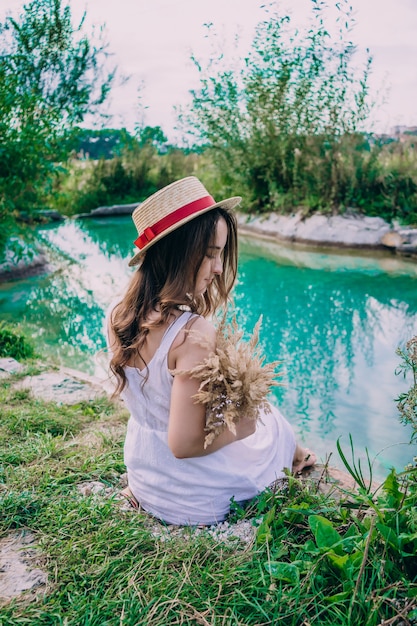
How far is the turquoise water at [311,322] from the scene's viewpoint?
3643 mm

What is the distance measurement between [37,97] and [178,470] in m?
4.94

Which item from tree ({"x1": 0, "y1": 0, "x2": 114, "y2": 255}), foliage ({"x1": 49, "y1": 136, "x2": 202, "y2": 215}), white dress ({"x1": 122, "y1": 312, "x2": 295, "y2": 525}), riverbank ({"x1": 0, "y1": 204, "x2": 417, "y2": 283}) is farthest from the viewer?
foliage ({"x1": 49, "y1": 136, "x2": 202, "y2": 215})

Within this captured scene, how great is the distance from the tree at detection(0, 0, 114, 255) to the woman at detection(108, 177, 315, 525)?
4.24 metres

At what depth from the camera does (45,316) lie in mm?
5984

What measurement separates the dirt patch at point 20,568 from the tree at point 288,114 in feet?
26.9

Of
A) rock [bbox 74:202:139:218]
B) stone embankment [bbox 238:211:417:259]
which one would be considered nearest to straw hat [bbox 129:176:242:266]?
stone embankment [bbox 238:211:417:259]

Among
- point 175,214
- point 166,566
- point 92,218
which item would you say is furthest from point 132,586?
point 92,218

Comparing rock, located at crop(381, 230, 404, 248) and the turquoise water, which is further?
rock, located at crop(381, 230, 404, 248)

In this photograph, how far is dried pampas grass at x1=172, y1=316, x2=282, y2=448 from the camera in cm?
156

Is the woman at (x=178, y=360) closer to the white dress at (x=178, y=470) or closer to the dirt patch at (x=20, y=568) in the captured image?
the white dress at (x=178, y=470)

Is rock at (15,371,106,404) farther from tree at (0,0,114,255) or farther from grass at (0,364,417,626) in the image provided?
tree at (0,0,114,255)

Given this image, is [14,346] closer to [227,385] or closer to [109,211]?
[227,385]

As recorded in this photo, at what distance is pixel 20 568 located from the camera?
5.28 feet

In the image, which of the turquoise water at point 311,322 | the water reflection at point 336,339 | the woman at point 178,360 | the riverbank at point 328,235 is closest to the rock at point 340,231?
A: the riverbank at point 328,235
